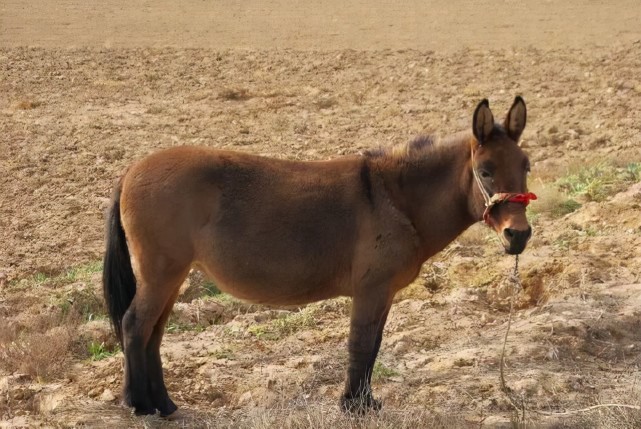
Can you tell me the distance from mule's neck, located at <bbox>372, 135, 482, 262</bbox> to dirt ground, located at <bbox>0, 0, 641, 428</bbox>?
1115 mm

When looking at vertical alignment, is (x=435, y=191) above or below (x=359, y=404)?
above

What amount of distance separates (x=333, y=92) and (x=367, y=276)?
43.4ft

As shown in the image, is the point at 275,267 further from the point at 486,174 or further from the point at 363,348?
the point at 486,174

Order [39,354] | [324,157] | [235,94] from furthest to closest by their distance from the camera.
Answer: [235,94] < [324,157] < [39,354]

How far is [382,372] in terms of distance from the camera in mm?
6492

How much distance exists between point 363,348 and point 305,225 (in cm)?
83

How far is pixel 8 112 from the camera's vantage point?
55.4 feet

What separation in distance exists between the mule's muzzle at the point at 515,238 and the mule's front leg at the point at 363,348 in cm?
83

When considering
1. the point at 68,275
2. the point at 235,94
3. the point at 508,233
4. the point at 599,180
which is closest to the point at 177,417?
the point at 508,233

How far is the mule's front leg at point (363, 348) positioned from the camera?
18.3ft

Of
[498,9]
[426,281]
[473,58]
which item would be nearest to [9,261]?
[426,281]

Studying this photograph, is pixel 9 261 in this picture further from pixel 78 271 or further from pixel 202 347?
pixel 202 347

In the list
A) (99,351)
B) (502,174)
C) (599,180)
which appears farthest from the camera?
(599,180)

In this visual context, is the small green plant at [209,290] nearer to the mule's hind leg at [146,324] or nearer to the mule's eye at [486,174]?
the mule's hind leg at [146,324]
